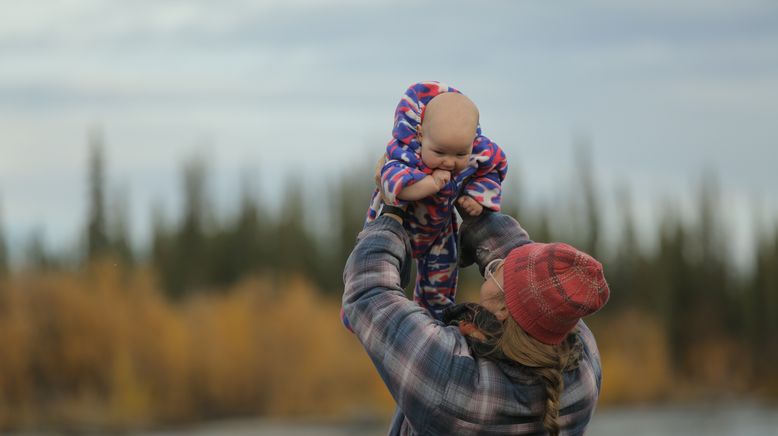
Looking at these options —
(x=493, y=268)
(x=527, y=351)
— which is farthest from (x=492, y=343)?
(x=493, y=268)

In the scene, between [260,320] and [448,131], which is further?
[260,320]

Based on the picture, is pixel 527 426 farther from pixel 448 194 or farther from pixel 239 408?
pixel 239 408

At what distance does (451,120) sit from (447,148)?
6 centimetres

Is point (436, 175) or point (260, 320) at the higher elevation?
point (436, 175)

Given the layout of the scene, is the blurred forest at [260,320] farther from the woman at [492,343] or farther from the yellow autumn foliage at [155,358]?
the woman at [492,343]

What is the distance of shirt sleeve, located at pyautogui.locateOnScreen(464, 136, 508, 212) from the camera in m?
2.18

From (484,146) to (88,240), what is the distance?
2242 centimetres

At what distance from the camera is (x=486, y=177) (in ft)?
7.22

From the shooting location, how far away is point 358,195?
33.3m

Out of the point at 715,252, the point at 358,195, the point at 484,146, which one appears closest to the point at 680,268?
the point at 715,252

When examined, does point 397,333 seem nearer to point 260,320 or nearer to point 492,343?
point 492,343

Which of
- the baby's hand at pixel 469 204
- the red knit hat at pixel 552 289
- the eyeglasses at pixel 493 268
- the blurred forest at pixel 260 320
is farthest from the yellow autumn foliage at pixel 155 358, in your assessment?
the red knit hat at pixel 552 289

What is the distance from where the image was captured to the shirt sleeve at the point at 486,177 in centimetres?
218

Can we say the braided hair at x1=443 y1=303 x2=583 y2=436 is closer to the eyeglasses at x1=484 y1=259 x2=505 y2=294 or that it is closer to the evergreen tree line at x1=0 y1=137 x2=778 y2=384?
the eyeglasses at x1=484 y1=259 x2=505 y2=294
